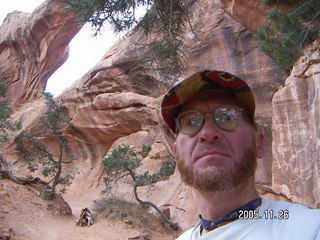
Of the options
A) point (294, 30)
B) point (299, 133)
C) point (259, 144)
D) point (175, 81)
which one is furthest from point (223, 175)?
point (175, 81)

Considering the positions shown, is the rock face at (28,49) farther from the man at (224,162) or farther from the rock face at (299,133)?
the man at (224,162)

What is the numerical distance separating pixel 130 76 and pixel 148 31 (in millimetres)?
8046

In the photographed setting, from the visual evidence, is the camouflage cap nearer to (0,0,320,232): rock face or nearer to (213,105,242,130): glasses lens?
→ (213,105,242,130): glasses lens

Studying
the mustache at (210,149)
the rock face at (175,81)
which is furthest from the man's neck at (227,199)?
the rock face at (175,81)

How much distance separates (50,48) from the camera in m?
22.5

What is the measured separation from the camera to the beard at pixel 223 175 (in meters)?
1.11

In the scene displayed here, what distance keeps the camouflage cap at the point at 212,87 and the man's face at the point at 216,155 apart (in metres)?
0.07

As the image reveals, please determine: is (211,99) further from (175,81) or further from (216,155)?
(175,81)

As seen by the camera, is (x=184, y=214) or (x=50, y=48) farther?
(x=50, y=48)

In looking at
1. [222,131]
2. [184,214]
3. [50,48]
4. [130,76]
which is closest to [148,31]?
[222,131]

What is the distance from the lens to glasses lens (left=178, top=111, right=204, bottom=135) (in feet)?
4.10

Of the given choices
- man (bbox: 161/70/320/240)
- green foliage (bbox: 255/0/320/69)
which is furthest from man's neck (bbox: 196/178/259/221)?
green foliage (bbox: 255/0/320/69)

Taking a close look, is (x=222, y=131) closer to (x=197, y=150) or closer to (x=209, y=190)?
(x=197, y=150)

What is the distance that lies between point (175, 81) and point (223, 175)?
1002cm
